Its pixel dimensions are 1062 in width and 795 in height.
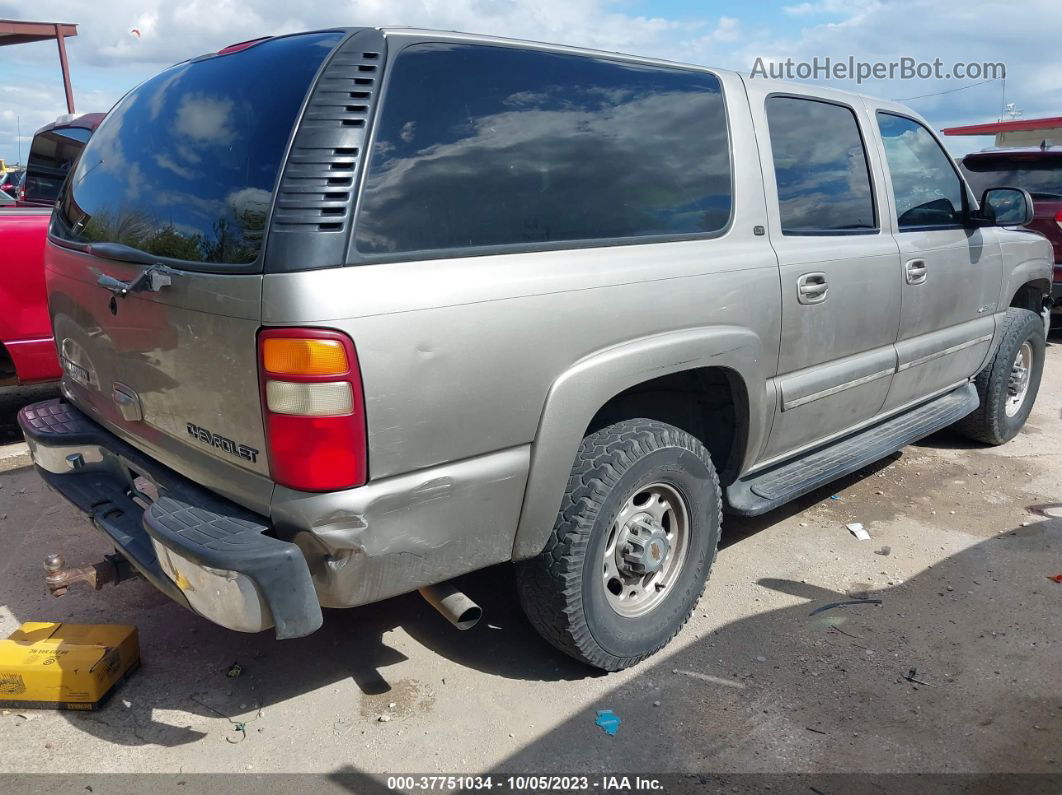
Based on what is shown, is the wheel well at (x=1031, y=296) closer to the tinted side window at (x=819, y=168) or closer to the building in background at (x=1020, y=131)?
the tinted side window at (x=819, y=168)

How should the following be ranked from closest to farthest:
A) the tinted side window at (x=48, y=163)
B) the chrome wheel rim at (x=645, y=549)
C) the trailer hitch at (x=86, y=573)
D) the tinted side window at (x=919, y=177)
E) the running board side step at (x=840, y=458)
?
the trailer hitch at (x=86, y=573), the chrome wheel rim at (x=645, y=549), the running board side step at (x=840, y=458), the tinted side window at (x=919, y=177), the tinted side window at (x=48, y=163)

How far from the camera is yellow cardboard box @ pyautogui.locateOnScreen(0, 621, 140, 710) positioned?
2727 mm

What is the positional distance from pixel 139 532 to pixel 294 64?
4.81 feet

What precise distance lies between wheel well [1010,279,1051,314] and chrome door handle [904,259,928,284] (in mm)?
1689

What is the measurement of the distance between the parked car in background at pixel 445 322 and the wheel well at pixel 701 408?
0.01m

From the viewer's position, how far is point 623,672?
3.03 meters

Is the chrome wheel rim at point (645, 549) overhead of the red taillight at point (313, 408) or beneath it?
beneath

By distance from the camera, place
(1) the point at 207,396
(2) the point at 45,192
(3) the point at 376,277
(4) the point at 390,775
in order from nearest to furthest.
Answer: (3) the point at 376,277
(1) the point at 207,396
(4) the point at 390,775
(2) the point at 45,192

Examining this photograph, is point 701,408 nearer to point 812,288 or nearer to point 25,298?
point 812,288

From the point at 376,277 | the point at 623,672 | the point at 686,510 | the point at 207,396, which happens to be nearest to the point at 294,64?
the point at 376,277

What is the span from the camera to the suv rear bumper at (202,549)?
2098 millimetres

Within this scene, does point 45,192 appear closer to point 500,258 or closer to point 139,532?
point 139,532

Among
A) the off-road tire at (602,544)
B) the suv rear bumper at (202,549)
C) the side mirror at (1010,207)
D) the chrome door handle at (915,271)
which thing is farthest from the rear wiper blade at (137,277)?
the side mirror at (1010,207)

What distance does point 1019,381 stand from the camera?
5.53 m
